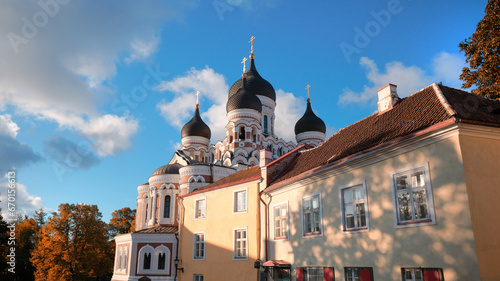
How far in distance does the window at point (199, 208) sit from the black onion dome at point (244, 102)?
23.2m

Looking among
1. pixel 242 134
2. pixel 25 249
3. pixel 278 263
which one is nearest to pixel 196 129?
pixel 242 134

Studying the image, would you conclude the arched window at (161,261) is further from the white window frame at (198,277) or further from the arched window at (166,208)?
the arched window at (166,208)

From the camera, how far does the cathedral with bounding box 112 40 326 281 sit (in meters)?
30.3

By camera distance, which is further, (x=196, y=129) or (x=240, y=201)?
(x=196, y=129)

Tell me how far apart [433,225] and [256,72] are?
1803 inches

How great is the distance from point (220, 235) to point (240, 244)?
6.58 feet

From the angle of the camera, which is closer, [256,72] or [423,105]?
[423,105]

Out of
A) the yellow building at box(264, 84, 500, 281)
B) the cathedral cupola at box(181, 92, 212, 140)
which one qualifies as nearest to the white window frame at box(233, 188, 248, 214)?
the yellow building at box(264, 84, 500, 281)

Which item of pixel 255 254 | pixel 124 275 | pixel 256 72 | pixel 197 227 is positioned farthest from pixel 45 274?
pixel 256 72

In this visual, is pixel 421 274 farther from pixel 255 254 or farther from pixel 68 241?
pixel 68 241

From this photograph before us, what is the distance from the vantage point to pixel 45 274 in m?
36.5

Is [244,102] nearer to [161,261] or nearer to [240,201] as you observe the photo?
[161,261]

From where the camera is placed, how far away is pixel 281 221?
17.4 meters

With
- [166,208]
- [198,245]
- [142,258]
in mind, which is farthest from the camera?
[166,208]
